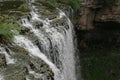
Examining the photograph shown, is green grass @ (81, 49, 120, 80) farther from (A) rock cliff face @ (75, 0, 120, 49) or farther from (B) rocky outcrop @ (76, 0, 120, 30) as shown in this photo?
(B) rocky outcrop @ (76, 0, 120, 30)

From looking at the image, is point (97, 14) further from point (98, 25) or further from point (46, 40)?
point (46, 40)

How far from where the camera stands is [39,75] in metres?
9.89

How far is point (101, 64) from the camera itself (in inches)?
1234

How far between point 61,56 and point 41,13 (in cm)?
353

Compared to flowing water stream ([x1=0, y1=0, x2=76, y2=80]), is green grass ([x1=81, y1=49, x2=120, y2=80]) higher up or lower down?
lower down

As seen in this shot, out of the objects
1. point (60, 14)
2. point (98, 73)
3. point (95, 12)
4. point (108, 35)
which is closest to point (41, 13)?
point (60, 14)

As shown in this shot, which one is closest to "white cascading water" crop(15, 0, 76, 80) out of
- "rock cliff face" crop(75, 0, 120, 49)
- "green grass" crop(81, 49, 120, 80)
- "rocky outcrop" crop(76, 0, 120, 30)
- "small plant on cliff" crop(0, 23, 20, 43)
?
"small plant on cliff" crop(0, 23, 20, 43)

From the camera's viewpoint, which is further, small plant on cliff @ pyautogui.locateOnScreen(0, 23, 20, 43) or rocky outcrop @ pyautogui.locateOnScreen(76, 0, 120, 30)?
rocky outcrop @ pyautogui.locateOnScreen(76, 0, 120, 30)

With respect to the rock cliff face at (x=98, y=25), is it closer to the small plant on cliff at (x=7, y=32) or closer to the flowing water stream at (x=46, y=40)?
the flowing water stream at (x=46, y=40)

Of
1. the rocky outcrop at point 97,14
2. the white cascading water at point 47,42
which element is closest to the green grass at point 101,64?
the rocky outcrop at point 97,14

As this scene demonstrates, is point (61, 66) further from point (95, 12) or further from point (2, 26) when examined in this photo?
point (95, 12)

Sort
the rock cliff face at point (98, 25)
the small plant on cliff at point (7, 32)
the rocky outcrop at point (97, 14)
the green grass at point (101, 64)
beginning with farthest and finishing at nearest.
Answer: the rock cliff face at point (98, 25) < the rocky outcrop at point (97, 14) < the green grass at point (101, 64) < the small plant on cliff at point (7, 32)

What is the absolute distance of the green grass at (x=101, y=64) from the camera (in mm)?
29875

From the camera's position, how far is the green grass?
2988 centimetres
